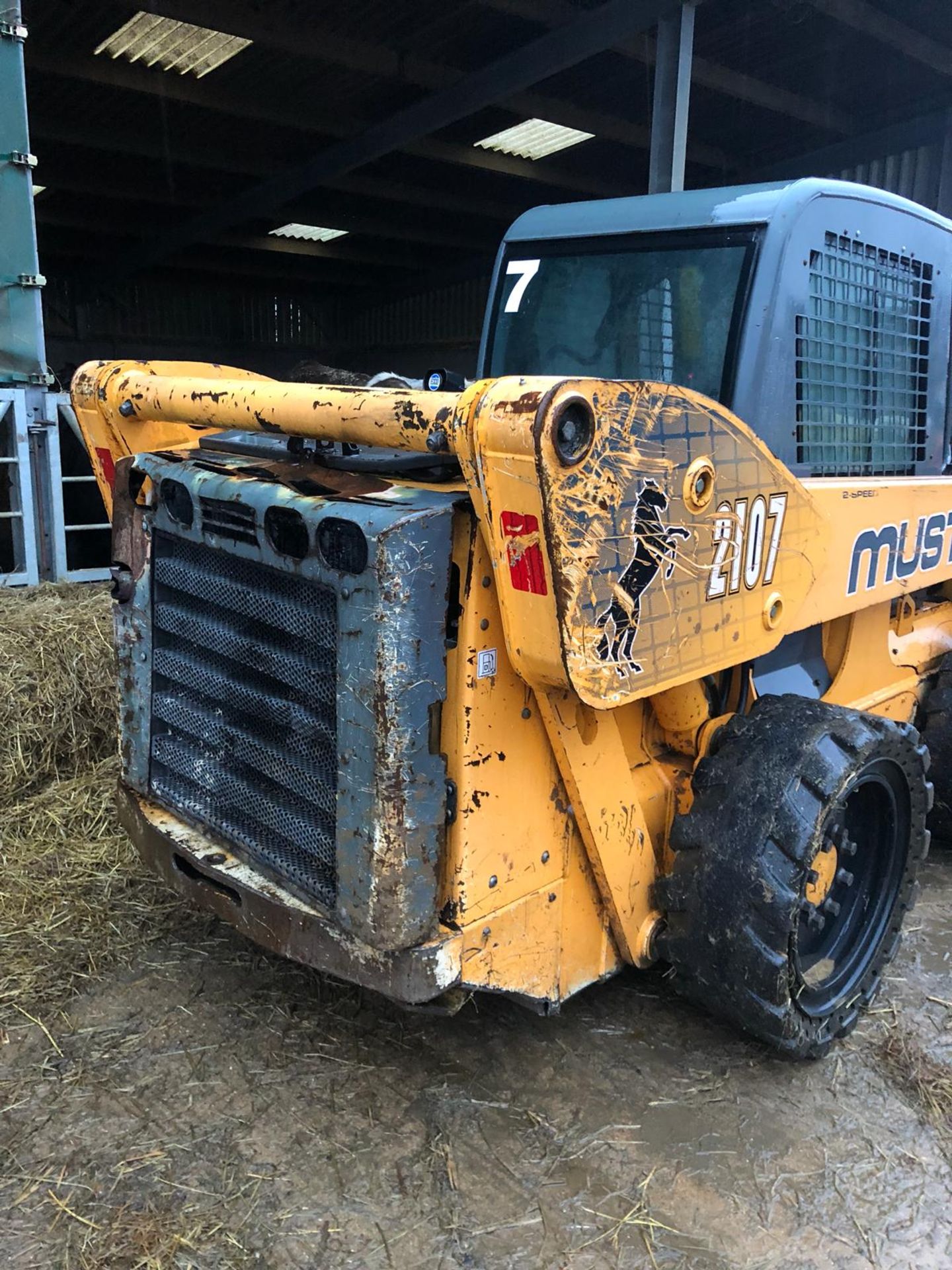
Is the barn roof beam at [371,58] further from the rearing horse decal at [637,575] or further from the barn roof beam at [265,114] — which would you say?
the rearing horse decal at [637,575]

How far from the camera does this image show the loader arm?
197 cm

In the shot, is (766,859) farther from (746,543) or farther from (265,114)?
(265,114)

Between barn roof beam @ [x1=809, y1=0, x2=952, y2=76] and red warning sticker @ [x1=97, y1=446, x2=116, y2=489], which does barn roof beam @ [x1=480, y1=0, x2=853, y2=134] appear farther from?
red warning sticker @ [x1=97, y1=446, x2=116, y2=489]

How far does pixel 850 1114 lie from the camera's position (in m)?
2.73

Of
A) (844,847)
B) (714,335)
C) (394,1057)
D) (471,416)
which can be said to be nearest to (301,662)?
(471,416)

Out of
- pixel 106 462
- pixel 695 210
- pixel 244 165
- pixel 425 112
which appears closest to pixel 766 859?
pixel 695 210

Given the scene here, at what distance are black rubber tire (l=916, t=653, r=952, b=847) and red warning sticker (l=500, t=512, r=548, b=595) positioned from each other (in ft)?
8.88

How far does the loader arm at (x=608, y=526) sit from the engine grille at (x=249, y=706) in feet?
1.37

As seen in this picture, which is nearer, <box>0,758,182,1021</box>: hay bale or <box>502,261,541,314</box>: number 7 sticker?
<box>0,758,182,1021</box>: hay bale

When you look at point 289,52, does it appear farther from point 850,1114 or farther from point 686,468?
point 850,1114

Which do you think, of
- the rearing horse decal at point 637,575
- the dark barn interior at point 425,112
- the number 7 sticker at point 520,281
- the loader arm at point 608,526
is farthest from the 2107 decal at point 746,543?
the dark barn interior at point 425,112

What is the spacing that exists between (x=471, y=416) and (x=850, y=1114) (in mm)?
2158

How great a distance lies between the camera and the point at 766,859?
2590mm

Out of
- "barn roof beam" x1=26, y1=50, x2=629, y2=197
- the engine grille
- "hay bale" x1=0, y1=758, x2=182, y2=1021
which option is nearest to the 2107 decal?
the engine grille
